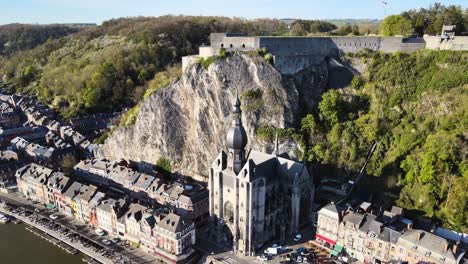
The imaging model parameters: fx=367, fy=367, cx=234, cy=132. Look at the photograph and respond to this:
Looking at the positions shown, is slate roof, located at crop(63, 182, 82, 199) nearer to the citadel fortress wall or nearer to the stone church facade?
the stone church facade

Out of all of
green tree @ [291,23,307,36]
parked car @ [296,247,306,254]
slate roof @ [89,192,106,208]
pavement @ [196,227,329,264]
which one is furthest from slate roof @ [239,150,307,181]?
green tree @ [291,23,307,36]

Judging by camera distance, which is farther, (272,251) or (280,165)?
(280,165)

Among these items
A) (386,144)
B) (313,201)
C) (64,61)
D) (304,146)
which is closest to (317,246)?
(313,201)

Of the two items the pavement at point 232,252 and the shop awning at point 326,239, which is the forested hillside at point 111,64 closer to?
the pavement at point 232,252

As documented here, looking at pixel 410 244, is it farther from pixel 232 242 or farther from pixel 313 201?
pixel 232 242

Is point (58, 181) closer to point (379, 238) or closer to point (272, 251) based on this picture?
A: point (272, 251)

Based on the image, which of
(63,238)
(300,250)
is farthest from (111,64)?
(300,250)

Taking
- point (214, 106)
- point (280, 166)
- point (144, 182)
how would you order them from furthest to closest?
1. point (214, 106)
2. point (144, 182)
3. point (280, 166)
